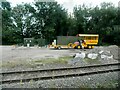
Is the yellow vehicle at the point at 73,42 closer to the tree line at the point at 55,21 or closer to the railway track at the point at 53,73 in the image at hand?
the tree line at the point at 55,21

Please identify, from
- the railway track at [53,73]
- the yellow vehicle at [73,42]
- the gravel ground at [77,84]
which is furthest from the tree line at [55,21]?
the gravel ground at [77,84]

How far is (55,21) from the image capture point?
42781 mm

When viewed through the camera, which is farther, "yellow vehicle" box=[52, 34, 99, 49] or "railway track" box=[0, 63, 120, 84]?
"yellow vehicle" box=[52, 34, 99, 49]

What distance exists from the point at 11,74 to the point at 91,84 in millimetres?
4553

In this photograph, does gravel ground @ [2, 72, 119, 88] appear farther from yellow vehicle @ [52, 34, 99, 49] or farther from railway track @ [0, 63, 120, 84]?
A: yellow vehicle @ [52, 34, 99, 49]

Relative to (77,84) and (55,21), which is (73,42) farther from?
(77,84)

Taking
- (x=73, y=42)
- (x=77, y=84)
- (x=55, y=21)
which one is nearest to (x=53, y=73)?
(x=77, y=84)

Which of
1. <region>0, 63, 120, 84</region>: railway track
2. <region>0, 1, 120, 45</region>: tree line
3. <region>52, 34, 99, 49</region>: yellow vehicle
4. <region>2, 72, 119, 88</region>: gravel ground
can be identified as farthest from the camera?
<region>0, 1, 120, 45</region>: tree line

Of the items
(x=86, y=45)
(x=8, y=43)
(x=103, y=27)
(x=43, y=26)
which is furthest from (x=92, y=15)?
(x=8, y=43)

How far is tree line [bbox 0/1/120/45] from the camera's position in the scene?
128ft

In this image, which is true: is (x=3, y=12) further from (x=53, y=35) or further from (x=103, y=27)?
(x=103, y=27)

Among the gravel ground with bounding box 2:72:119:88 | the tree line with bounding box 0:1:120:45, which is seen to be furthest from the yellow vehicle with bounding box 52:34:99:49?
the gravel ground with bounding box 2:72:119:88

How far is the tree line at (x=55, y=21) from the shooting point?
1531 inches

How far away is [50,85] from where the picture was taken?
716 centimetres
